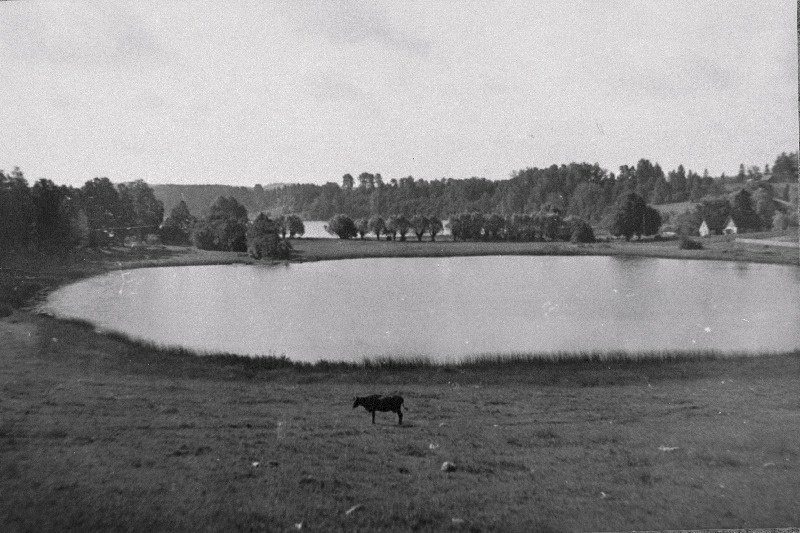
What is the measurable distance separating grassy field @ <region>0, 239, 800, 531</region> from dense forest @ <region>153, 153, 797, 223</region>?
1715mm

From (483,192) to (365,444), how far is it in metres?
4.77

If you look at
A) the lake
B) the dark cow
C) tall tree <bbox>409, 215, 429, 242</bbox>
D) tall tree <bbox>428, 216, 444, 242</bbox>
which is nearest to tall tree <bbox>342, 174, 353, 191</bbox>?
the lake

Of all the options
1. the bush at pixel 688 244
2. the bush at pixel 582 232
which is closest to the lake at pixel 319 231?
the bush at pixel 582 232

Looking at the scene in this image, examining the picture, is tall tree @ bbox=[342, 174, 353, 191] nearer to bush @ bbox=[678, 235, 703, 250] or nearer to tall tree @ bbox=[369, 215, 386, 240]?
tall tree @ bbox=[369, 215, 386, 240]

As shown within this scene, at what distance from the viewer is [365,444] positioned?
6.06 meters

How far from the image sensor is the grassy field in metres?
5.23

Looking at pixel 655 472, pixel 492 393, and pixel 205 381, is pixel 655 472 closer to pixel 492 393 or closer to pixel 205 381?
pixel 492 393

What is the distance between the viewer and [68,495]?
5.24 m

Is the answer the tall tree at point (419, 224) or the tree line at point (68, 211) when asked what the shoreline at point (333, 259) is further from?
the tree line at point (68, 211)

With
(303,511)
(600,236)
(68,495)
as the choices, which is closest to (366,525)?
(303,511)

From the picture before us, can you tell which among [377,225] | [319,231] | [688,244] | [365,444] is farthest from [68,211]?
[688,244]

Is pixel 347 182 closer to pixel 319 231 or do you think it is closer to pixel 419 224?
pixel 319 231

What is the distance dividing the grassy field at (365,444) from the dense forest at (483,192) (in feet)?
5.63

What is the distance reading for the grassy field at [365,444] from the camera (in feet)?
17.2
